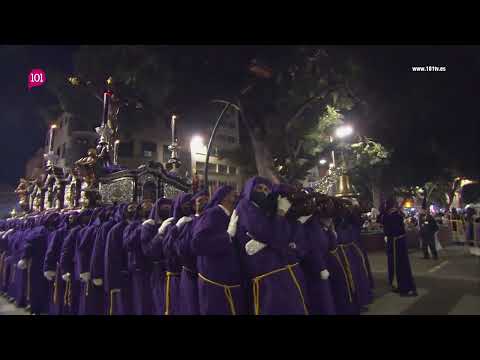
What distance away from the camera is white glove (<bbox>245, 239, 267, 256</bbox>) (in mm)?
3330

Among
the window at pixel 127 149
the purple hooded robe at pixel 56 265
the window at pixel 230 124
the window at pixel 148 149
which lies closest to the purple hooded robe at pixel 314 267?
the purple hooded robe at pixel 56 265

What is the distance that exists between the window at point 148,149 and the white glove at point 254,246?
2759 cm

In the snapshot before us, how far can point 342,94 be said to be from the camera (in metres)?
15.8

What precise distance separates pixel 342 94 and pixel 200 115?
805cm

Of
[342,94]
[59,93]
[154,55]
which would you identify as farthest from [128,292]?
[59,93]

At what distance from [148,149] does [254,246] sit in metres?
27.9

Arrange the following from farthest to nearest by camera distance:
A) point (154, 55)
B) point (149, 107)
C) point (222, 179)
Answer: point (222, 179), point (149, 107), point (154, 55)

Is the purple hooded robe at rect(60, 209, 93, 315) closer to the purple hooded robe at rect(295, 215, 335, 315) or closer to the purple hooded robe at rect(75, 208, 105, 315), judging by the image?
the purple hooded robe at rect(75, 208, 105, 315)

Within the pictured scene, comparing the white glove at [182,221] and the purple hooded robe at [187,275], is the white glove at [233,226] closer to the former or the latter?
the purple hooded robe at [187,275]

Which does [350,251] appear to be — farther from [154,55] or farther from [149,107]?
[149,107]

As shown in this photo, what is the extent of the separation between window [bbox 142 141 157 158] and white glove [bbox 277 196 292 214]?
27.5 metres

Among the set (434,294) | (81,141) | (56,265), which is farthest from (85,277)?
(81,141)

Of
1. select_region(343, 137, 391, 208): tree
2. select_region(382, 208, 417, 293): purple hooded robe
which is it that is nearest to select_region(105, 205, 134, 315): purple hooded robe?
select_region(382, 208, 417, 293): purple hooded robe

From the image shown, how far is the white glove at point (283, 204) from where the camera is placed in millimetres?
3495
